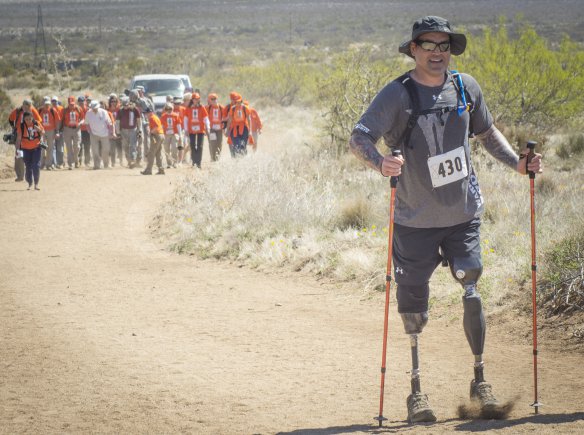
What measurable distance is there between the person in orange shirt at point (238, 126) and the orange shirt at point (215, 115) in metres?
1.50

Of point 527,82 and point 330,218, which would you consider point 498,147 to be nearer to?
point 330,218

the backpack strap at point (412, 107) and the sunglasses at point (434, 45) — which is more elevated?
the sunglasses at point (434, 45)

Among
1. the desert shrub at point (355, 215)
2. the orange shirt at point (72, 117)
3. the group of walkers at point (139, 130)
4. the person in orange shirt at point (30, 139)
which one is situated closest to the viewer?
the desert shrub at point (355, 215)

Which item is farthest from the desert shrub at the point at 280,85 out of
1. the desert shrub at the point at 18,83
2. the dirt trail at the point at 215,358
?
the dirt trail at the point at 215,358

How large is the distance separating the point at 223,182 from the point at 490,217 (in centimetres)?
470

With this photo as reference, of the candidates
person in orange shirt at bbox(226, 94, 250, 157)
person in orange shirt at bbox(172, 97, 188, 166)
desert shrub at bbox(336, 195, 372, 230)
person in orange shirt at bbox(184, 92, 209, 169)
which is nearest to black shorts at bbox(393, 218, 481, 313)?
desert shrub at bbox(336, 195, 372, 230)

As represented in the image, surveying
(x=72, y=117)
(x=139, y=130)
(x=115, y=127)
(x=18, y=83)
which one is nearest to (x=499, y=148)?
(x=139, y=130)

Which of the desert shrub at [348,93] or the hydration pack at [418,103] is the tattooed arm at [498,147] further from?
the desert shrub at [348,93]

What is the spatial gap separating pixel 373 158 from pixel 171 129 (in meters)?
16.2

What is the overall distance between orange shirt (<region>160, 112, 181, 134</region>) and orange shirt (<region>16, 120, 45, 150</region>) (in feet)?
11.9

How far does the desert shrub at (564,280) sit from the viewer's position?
24.3 ft

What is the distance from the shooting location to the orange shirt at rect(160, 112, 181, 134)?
2036 cm

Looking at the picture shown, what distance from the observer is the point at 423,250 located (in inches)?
201

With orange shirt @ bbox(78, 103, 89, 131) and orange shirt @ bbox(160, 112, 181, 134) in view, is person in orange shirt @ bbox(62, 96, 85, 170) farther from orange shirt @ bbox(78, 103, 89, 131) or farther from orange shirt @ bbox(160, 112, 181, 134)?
orange shirt @ bbox(160, 112, 181, 134)
